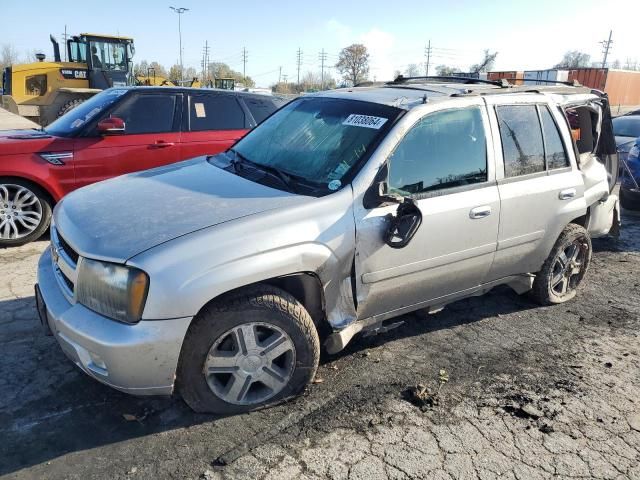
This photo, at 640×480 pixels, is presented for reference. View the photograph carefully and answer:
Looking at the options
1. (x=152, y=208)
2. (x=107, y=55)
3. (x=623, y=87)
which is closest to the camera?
(x=152, y=208)

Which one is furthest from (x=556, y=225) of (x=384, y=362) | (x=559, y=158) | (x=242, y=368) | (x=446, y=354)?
(x=242, y=368)

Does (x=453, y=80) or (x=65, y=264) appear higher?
(x=453, y=80)

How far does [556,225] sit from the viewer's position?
162 inches

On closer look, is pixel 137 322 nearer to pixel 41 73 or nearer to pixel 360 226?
pixel 360 226

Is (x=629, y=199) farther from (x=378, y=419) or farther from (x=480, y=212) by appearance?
(x=378, y=419)

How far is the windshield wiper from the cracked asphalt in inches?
48.6

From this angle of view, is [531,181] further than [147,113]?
No

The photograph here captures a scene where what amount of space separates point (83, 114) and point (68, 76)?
1192 centimetres

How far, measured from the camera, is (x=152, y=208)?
2.93 m

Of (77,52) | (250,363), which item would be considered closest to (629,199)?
(250,363)

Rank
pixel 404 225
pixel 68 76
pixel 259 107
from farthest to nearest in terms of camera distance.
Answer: pixel 68 76 < pixel 259 107 < pixel 404 225

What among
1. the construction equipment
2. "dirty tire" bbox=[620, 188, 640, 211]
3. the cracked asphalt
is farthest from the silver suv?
the construction equipment

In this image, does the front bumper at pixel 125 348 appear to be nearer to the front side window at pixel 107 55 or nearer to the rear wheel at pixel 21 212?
the rear wheel at pixel 21 212

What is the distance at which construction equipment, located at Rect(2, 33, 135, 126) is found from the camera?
15195 millimetres
